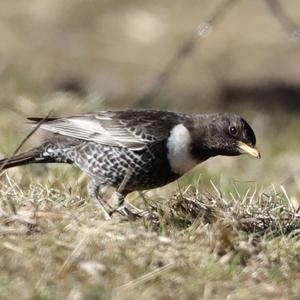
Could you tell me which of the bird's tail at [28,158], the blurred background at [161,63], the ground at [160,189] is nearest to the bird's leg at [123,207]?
the ground at [160,189]

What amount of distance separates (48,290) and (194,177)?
4.20 meters

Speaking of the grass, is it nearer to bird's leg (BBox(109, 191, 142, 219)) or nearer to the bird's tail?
bird's leg (BBox(109, 191, 142, 219))

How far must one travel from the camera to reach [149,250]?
19.4 feet

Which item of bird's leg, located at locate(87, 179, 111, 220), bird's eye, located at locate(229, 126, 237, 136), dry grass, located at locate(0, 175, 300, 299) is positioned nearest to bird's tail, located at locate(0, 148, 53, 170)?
bird's leg, located at locate(87, 179, 111, 220)

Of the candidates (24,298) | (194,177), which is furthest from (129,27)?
(24,298)

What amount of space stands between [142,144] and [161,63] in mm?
9251

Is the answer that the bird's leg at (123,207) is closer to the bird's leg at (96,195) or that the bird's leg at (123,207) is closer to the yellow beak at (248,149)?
the bird's leg at (96,195)

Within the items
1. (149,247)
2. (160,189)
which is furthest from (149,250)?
(160,189)

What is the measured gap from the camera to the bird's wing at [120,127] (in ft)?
24.0

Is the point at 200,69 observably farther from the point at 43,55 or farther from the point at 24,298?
the point at 24,298

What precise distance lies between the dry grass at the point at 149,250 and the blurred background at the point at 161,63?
13.8 ft

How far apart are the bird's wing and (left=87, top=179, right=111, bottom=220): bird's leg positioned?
28 cm

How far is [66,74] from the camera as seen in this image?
1548 cm

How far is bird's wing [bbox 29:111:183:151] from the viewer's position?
24.0 feet
